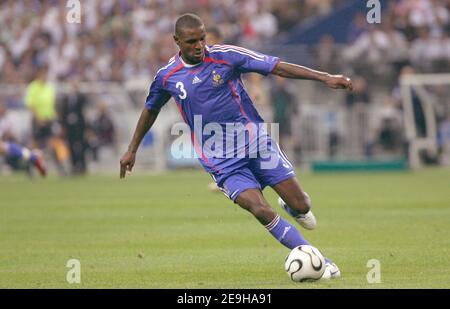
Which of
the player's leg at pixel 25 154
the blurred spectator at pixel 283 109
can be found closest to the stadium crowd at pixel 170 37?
the blurred spectator at pixel 283 109

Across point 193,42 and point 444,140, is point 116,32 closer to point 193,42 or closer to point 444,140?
point 444,140

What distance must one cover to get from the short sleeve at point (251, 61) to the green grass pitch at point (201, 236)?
78.1 inches

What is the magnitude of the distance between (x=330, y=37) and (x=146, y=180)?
266 inches

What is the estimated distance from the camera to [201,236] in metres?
14.5

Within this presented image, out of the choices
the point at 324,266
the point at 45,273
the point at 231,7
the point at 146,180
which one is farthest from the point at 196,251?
the point at 231,7

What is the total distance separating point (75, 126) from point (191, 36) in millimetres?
19424

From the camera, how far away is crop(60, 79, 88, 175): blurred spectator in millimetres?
29309

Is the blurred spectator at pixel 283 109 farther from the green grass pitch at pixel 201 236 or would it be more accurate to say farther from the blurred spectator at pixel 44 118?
the blurred spectator at pixel 44 118

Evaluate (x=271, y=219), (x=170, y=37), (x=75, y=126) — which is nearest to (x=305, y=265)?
(x=271, y=219)

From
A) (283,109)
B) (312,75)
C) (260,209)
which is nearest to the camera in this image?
(312,75)

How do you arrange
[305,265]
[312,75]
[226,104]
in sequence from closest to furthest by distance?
[305,265]
[312,75]
[226,104]

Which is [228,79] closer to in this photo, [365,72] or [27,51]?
[365,72]

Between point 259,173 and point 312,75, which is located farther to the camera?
point 259,173

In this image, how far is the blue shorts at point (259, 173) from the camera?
10.6 metres
